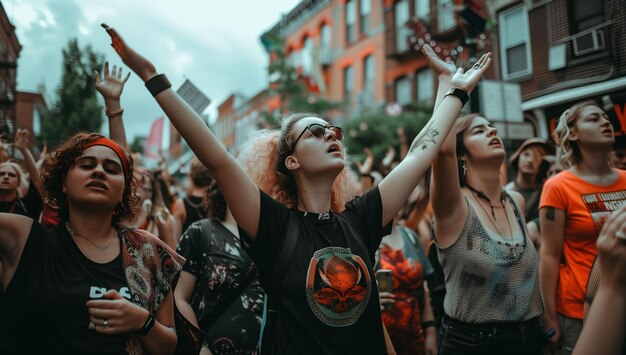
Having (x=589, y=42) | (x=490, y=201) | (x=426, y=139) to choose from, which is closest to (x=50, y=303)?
(x=426, y=139)

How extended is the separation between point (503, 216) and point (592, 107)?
3.50ft

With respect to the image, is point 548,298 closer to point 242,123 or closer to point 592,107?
point 592,107

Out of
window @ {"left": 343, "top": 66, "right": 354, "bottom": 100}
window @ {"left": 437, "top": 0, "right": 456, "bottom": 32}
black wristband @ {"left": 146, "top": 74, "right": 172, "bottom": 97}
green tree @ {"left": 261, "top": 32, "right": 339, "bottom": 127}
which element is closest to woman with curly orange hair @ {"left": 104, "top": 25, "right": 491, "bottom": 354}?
black wristband @ {"left": 146, "top": 74, "right": 172, "bottom": 97}

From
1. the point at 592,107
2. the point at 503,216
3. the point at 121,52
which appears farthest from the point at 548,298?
the point at 121,52

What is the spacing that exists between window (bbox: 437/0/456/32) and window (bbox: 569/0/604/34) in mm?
11872

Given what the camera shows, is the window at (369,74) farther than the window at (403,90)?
Yes

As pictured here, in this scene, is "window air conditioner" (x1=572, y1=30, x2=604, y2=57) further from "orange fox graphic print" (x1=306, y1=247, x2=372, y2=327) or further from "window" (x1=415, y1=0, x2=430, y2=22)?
"window" (x1=415, y1=0, x2=430, y2=22)

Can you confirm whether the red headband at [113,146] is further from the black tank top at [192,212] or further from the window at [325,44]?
the window at [325,44]

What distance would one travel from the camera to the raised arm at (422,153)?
2211 mm

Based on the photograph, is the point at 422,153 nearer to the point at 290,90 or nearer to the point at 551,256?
the point at 551,256

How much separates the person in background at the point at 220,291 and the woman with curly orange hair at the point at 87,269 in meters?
0.74

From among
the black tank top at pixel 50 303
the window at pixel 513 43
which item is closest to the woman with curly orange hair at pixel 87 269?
Answer: the black tank top at pixel 50 303

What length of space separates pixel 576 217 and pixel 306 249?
6.53 ft

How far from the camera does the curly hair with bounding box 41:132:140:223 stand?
2152 mm
